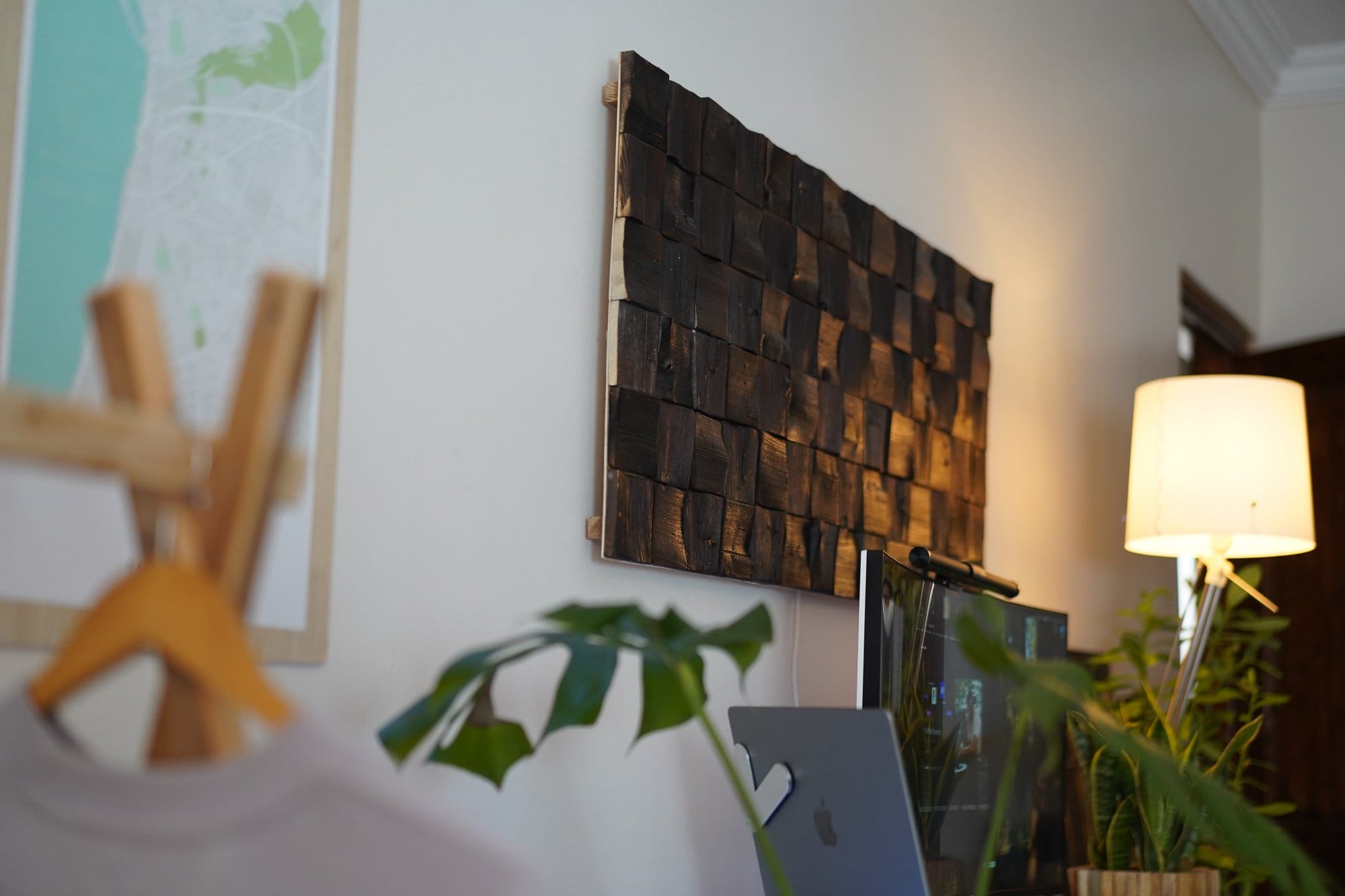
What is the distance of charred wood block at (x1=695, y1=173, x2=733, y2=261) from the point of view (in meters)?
1.82

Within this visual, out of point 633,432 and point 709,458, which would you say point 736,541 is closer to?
point 709,458

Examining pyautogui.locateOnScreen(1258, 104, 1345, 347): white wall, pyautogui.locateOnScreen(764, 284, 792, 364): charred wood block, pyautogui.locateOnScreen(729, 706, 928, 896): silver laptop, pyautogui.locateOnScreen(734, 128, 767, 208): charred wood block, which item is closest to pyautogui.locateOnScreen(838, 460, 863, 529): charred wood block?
pyautogui.locateOnScreen(764, 284, 792, 364): charred wood block

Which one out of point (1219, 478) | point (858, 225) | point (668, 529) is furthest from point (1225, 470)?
point (668, 529)

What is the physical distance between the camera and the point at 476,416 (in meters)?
1.52

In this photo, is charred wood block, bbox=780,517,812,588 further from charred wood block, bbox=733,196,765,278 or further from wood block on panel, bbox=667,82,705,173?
wood block on panel, bbox=667,82,705,173

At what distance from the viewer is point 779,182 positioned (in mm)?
2006

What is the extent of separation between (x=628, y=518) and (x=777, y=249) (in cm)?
55

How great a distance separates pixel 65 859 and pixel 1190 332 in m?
3.87

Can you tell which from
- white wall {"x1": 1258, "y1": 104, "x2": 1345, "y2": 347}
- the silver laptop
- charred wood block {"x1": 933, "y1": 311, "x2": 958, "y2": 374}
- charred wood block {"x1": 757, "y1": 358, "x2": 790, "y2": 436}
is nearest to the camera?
the silver laptop

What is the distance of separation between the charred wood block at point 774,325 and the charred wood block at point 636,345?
0.88 feet

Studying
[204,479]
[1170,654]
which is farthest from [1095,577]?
[204,479]

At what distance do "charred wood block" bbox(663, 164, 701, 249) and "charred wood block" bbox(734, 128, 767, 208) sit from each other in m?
0.12

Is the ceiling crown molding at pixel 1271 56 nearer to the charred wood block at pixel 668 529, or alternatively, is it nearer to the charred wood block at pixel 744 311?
the charred wood block at pixel 744 311

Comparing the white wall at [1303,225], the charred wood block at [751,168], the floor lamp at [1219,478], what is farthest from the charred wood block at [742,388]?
the white wall at [1303,225]
